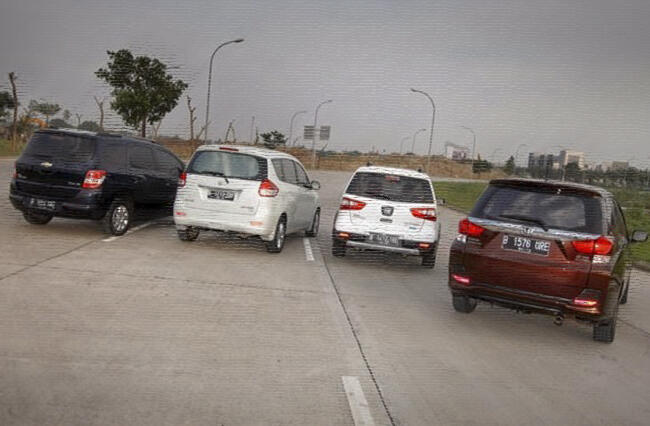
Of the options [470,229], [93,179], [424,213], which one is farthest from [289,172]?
[470,229]

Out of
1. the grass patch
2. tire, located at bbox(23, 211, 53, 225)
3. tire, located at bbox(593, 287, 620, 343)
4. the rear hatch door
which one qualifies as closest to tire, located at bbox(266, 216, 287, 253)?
tire, located at bbox(23, 211, 53, 225)

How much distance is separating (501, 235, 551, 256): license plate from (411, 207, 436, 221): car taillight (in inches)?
→ 108

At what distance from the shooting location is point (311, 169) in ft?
152

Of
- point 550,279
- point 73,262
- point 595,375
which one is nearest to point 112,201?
point 73,262

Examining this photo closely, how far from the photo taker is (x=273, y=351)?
3.95 meters

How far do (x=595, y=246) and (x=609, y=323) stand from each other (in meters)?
0.83

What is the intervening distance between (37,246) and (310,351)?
14.4 ft

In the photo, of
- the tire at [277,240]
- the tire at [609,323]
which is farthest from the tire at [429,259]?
the tire at [609,323]

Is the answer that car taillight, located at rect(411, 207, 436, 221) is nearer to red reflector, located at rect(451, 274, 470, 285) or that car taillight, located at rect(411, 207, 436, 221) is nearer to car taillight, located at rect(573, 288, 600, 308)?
red reflector, located at rect(451, 274, 470, 285)

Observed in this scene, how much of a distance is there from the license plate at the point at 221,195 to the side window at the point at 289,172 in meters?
A: 1.02

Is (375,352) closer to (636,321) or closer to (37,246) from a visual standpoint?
(636,321)

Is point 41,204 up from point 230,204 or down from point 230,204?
down

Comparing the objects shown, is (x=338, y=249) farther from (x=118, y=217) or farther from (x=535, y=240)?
(x=535, y=240)

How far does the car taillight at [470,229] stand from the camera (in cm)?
498
